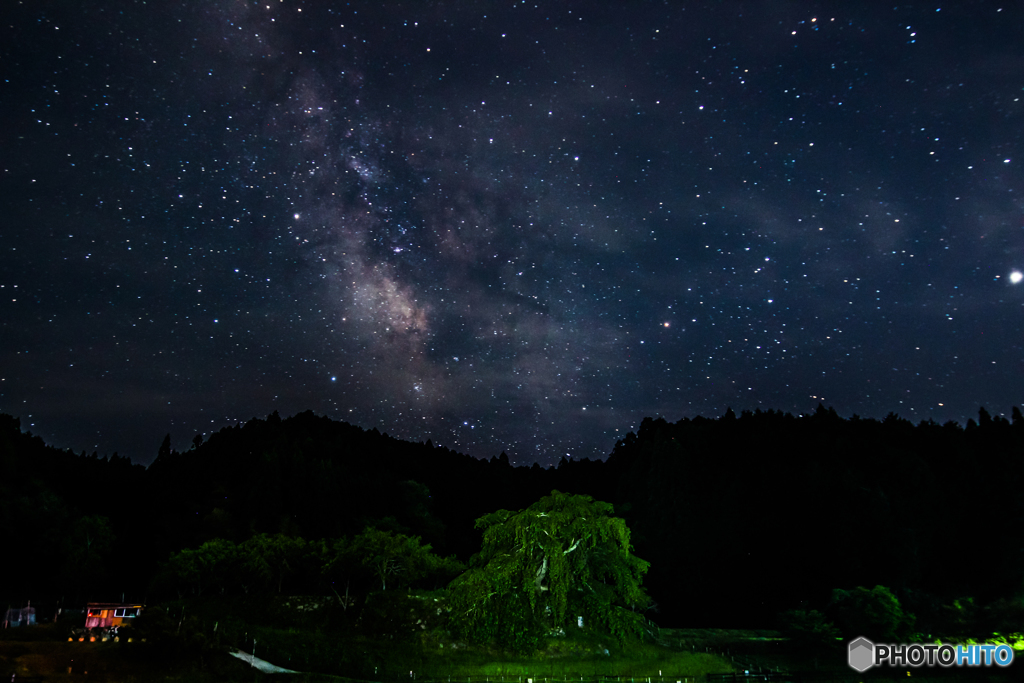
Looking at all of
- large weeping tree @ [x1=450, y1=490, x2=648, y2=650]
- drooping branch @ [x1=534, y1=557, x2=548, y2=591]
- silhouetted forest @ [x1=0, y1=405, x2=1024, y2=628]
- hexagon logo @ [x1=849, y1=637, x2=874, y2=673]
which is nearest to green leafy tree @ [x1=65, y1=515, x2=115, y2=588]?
silhouetted forest @ [x1=0, y1=405, x2=1024, y2=628]

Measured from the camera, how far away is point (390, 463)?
120 meters

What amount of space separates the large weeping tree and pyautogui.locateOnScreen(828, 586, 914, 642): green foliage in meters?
22.0

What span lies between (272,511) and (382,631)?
49.9 m

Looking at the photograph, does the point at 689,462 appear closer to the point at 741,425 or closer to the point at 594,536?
the point at 741,425

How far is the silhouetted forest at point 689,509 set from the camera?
70438 millimetres

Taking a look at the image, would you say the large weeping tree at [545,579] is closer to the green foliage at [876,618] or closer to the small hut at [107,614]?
the green foliage at [876,618]

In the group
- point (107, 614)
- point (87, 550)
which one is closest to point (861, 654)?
point (107, 614)

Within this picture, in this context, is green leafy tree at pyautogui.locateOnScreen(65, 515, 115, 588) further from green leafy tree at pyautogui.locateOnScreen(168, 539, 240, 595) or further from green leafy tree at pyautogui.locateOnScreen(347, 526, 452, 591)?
green leafy tree at pyautogui.locateOnScreen(347, 526, 452, 591)

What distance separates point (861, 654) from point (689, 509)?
147 ft

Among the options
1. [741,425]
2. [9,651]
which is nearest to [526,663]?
[9,651]
